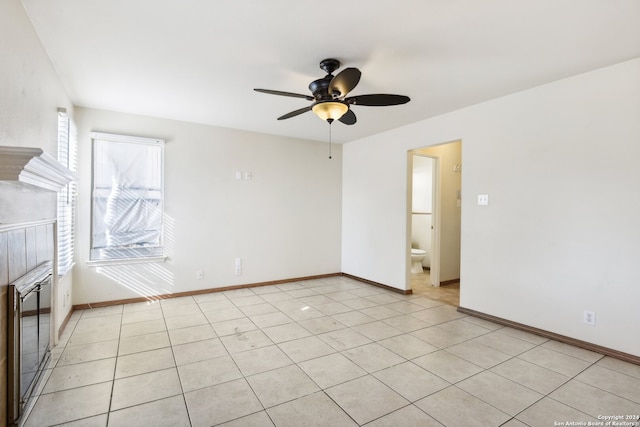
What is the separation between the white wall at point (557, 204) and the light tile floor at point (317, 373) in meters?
0.35

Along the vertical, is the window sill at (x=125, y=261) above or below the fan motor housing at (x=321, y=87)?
below

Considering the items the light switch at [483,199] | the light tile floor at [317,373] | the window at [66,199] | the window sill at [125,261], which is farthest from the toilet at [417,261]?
the window at [66,199]

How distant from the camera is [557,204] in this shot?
2.85m

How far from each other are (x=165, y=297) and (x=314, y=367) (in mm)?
2647

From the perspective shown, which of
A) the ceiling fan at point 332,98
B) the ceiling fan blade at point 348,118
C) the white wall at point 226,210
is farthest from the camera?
the white wall at point 226,210

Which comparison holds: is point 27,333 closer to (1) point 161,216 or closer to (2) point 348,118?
(1) point 161,216

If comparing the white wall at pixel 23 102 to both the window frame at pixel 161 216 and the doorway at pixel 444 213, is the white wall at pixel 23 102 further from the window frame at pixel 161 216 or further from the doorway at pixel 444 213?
the doorway at pixel 444 213

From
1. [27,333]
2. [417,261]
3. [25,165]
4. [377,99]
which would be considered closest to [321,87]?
[377,99]

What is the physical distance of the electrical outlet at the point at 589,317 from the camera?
2641mm

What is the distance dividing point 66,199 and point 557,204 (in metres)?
4.69

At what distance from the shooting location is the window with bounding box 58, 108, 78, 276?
287 centimetres

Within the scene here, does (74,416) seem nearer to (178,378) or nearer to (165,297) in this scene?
(178,378)

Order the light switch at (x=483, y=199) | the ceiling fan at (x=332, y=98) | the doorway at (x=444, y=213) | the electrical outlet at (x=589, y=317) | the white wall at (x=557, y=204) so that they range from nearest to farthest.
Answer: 1. the ceiling fan at (x=332, y=98)
2. the white wall at (x=557, y=204)
3. the electrical outlet at (x=589, y=317)
4. the light switch at (x=483, y=199)
5. the doorway at (x=444, y=213)

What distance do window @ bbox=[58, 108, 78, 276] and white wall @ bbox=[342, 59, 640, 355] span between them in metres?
3.93
